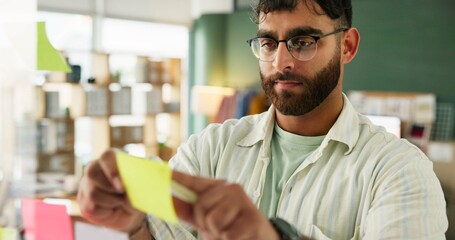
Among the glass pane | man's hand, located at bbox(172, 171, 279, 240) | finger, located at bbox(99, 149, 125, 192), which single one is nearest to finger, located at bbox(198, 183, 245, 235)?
man's hand, located at bbox(172, 171, 279, 240)

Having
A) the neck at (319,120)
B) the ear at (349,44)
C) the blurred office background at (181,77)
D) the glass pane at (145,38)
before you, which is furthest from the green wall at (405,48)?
the neck at (319,120)

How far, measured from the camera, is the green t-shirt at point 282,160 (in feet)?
3.83

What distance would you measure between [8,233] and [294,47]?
660mm

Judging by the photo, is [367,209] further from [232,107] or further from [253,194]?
[232,107]

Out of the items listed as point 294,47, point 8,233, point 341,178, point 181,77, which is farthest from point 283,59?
point 181,77

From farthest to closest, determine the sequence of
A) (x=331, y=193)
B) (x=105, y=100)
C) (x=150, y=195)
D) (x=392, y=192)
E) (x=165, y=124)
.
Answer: (x=165, y=124), (x=105, y=100), (x=331, y=193), (x=392, y=192), (x=150, y=195)

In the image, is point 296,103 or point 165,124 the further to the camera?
point 165,124

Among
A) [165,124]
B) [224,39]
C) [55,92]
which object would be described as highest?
[224,39]

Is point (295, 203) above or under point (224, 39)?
under

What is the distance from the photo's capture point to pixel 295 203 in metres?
1.12

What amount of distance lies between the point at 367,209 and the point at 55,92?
16.4 feet

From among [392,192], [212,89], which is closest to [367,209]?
[392,192]

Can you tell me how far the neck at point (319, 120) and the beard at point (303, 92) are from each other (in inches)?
2.1

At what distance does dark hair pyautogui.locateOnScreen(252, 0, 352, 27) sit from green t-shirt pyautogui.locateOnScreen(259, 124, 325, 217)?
0.27m
